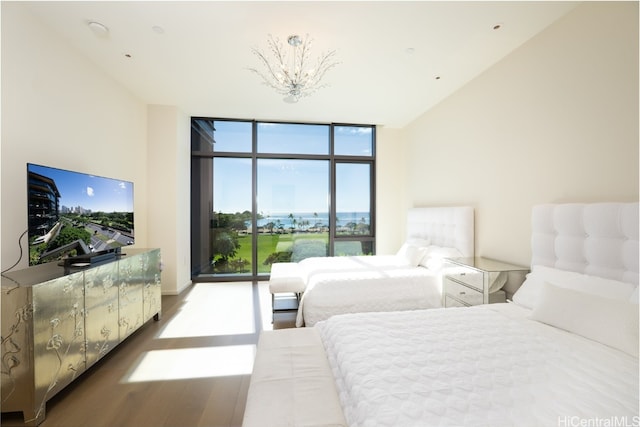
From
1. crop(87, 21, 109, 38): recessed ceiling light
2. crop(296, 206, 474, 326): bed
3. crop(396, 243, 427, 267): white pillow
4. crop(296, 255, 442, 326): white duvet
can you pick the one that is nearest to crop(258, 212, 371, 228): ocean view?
crop(296, 206, 474, 326): bed

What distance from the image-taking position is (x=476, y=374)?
45.6 inches

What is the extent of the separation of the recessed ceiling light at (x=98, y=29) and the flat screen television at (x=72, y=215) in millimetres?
1229

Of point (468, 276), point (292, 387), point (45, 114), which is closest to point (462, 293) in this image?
point (468, 276)

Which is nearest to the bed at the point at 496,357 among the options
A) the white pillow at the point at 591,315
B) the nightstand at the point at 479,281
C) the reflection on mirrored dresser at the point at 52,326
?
the white pillow at the point at 591,315

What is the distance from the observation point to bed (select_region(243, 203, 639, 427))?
99 centimetres

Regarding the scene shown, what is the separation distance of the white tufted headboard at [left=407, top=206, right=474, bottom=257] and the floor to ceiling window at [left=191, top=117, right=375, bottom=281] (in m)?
1.02

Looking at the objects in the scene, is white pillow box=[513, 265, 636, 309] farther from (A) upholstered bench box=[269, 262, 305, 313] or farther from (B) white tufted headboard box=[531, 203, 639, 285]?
(A) upholstered bench box=[269, 262, 305, 313]

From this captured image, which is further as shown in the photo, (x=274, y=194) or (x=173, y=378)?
(x=274, y=194)

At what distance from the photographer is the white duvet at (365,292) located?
8.87 feet

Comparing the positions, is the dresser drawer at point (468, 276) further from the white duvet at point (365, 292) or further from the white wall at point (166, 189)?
the white wall at point (166, 189)

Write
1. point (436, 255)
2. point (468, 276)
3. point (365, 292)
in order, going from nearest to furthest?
1. point (468, 276)
2. point (365, 292)
3. point (436, 255)

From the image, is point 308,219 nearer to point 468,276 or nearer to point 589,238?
point 468,276

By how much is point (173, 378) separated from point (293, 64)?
3.06 metres

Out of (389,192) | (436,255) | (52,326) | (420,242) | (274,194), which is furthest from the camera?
(389,192)
